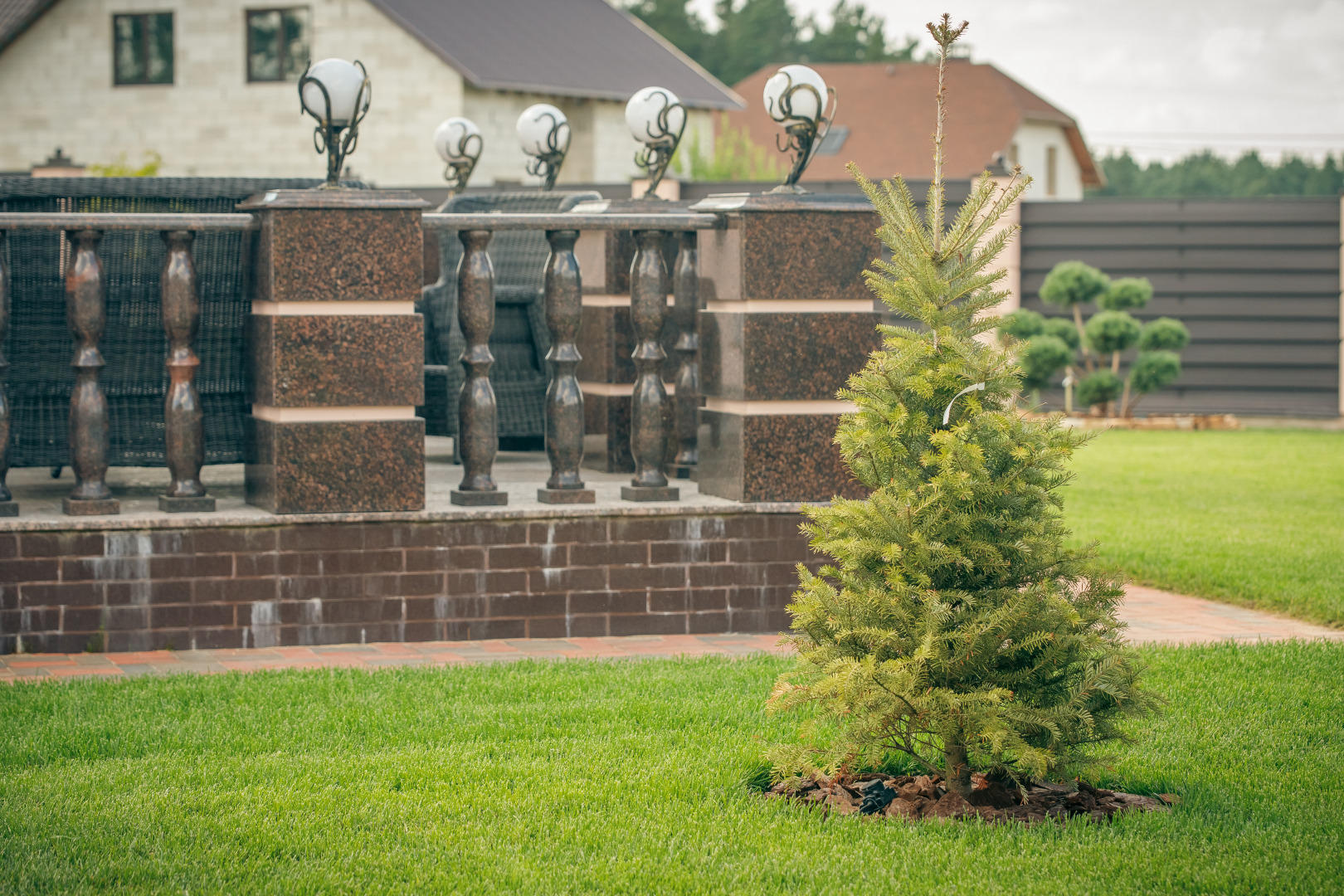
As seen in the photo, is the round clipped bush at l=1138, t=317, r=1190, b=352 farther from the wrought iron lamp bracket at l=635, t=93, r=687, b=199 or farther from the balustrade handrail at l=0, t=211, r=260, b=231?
the balustrade handrail at l=0, t=211, r=260, b=231

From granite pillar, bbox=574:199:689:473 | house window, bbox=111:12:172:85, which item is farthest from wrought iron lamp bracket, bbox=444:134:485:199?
house window, bbox=111:12:172:85

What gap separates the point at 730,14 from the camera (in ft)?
224

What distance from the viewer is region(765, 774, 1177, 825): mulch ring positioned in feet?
11.3

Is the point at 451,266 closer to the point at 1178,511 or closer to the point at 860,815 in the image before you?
the point at 1178,511

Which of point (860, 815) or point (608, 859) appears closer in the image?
point (608, 859)

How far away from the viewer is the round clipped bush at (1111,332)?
47.4ft

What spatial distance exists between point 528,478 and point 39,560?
2136mm

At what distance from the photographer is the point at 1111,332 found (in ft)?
47.4

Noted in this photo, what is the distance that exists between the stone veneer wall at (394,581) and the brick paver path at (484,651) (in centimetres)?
6

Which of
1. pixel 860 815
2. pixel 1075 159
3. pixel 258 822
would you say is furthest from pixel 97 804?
pixel 1075 159

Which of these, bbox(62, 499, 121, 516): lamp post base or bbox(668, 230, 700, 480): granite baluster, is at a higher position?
bbox(668, 230, 700, 480): granite baluster

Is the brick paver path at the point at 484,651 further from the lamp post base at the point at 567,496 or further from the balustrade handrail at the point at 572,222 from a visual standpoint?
the balustrade handrail at the point at 572,222

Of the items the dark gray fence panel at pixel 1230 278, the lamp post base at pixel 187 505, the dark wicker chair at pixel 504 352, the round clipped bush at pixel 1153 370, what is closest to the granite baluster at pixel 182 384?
the lamp post base at pixel 187 505

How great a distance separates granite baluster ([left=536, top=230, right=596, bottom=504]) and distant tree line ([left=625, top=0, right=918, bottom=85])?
58226mm
